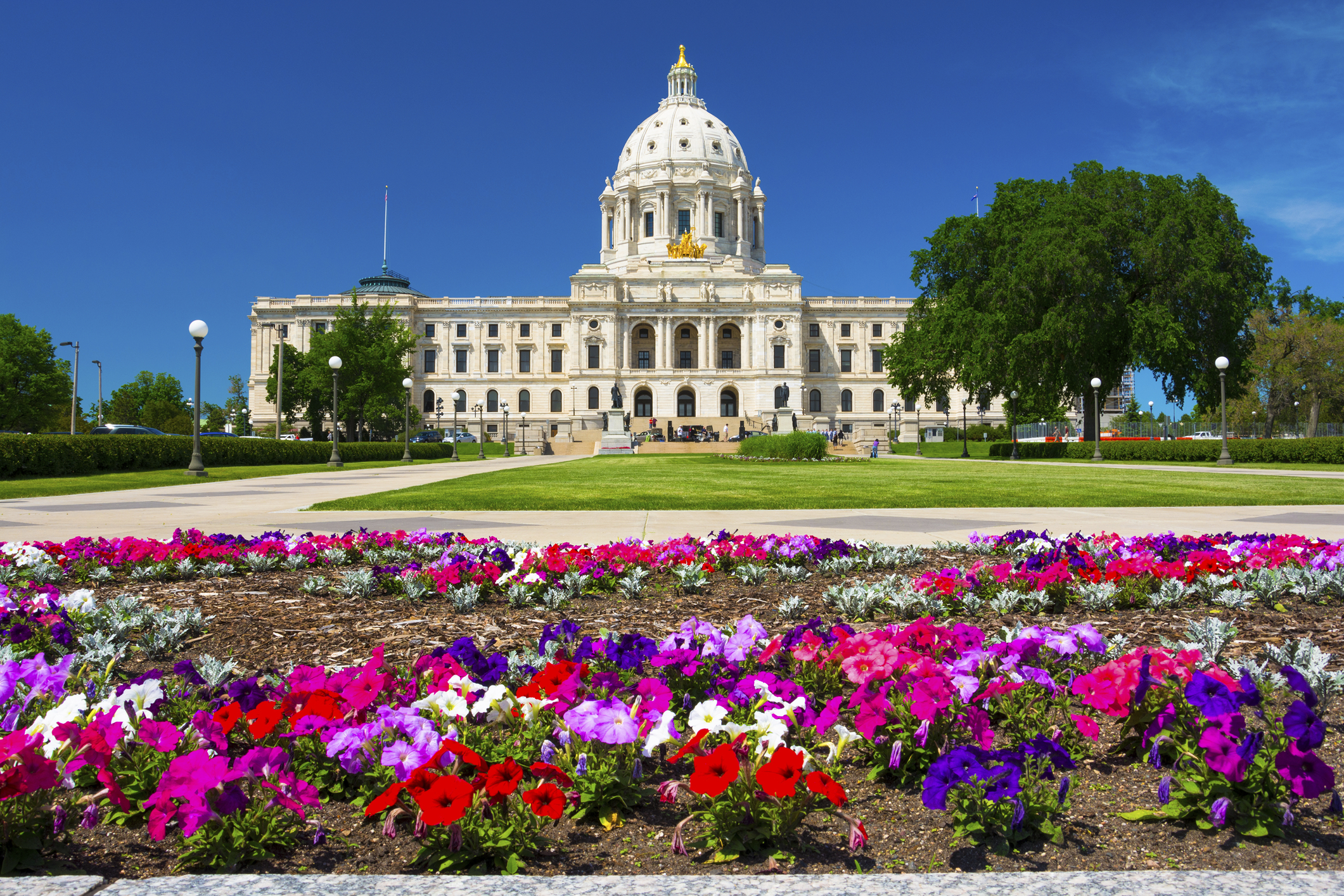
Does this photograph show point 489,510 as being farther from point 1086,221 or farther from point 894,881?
point 1086,221

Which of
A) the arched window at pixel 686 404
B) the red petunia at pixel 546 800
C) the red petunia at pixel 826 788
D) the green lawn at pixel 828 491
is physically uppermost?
the arched window at pixel 686 404

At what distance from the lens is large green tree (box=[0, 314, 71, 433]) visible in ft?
194

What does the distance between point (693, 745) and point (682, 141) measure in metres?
111

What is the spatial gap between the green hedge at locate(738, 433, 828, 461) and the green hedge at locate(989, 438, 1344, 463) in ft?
47.0

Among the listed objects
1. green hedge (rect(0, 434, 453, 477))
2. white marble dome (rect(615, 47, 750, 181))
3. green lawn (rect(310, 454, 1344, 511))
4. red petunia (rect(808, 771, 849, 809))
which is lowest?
green lawn (rect(310, 454, 1344, 511))

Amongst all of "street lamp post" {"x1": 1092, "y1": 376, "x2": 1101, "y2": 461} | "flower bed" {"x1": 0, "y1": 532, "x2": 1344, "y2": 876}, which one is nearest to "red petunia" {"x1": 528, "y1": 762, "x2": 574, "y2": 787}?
"flower bed" {"x1": 0, "y1": 532, "x2": 1344, "y2": 876}

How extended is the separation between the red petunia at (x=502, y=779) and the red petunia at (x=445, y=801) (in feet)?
0.19

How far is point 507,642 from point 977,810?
267 centimetres

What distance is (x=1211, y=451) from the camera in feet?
120

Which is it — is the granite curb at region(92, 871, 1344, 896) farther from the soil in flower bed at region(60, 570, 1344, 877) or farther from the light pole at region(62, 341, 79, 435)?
the light pole at region(62, 341, 79, 435)

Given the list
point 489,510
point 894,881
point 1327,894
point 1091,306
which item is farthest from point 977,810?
point 1091,306

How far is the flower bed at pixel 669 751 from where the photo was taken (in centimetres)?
234

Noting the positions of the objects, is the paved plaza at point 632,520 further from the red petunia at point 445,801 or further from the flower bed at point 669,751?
the red petunia at point 445,801

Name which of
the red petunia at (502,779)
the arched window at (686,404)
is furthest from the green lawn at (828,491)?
the arched window at (686,404)
